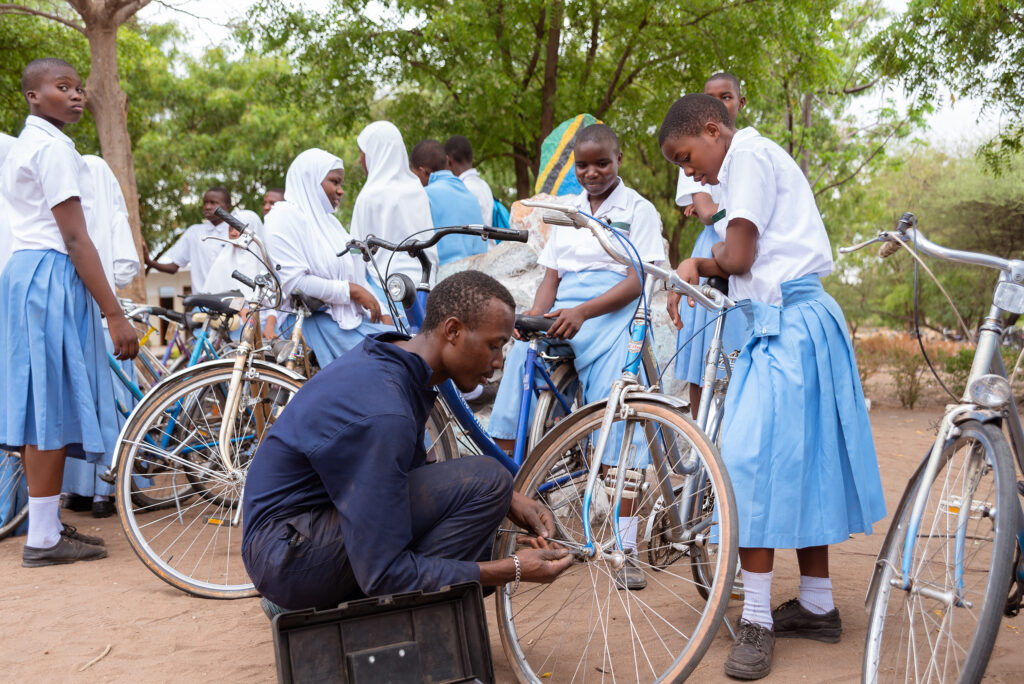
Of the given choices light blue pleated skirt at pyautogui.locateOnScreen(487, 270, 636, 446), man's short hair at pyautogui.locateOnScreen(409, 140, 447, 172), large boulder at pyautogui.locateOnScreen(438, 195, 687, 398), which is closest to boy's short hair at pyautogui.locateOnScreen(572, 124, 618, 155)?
light blue pleated skirt at pyautogui.locateOnScreen(487, 270, 636, 446)

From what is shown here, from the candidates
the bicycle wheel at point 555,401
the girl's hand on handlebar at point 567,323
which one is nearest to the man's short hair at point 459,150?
the bicycle wheel at point 555,401

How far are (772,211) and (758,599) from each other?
1.35 m

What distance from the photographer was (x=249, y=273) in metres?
7.81

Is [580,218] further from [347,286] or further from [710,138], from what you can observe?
[347,286]

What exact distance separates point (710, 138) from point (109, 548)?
12.2 feet

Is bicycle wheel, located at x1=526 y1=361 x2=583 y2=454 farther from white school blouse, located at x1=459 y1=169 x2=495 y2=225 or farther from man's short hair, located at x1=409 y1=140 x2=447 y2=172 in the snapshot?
white school blouse, located at x1=459 y1=169 x2=495 y2=225

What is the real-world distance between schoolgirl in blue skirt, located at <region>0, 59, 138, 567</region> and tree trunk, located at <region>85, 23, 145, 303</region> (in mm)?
4705

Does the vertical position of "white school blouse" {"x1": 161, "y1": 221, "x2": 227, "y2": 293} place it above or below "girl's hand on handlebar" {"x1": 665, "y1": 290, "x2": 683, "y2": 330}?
above

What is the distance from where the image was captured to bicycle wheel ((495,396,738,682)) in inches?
112

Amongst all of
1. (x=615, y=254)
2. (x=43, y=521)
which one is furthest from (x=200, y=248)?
(x=615, y=254)

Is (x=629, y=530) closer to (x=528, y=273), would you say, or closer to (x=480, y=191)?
(x=528, y=273)

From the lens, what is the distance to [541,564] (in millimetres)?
2770

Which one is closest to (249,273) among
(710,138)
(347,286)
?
(347,286)

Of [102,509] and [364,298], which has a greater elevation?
[364,298]
